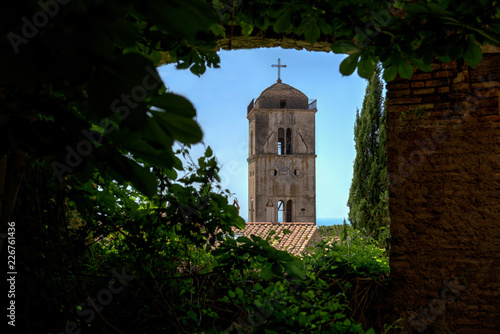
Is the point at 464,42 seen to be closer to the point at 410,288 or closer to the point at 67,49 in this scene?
the point at 67,49

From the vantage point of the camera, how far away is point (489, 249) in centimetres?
305

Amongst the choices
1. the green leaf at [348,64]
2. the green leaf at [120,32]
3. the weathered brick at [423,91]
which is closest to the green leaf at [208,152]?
the green leaf at [348,64]

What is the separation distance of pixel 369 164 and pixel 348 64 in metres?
5.75

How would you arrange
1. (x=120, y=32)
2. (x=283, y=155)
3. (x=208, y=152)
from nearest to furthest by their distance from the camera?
(x=120, y=32) < (x=208, y=152) < (x=283, y=155)

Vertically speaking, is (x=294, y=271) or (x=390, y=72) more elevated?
(x=390, y=72)

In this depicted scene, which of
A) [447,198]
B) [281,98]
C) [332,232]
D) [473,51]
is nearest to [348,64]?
[473,51]

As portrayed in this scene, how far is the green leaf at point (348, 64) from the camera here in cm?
126

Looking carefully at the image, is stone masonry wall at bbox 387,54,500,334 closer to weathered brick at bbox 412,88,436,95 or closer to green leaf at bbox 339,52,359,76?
weathered brick at bbox 412,88,436,95

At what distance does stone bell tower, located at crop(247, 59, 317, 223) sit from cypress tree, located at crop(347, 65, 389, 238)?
20035 mm

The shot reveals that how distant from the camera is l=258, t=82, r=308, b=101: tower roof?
28.6m

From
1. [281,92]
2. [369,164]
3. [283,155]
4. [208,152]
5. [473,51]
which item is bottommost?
[208,152]

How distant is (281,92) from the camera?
28.7 meters

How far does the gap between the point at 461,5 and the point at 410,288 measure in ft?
9.09

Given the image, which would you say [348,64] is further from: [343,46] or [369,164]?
[369,164]
